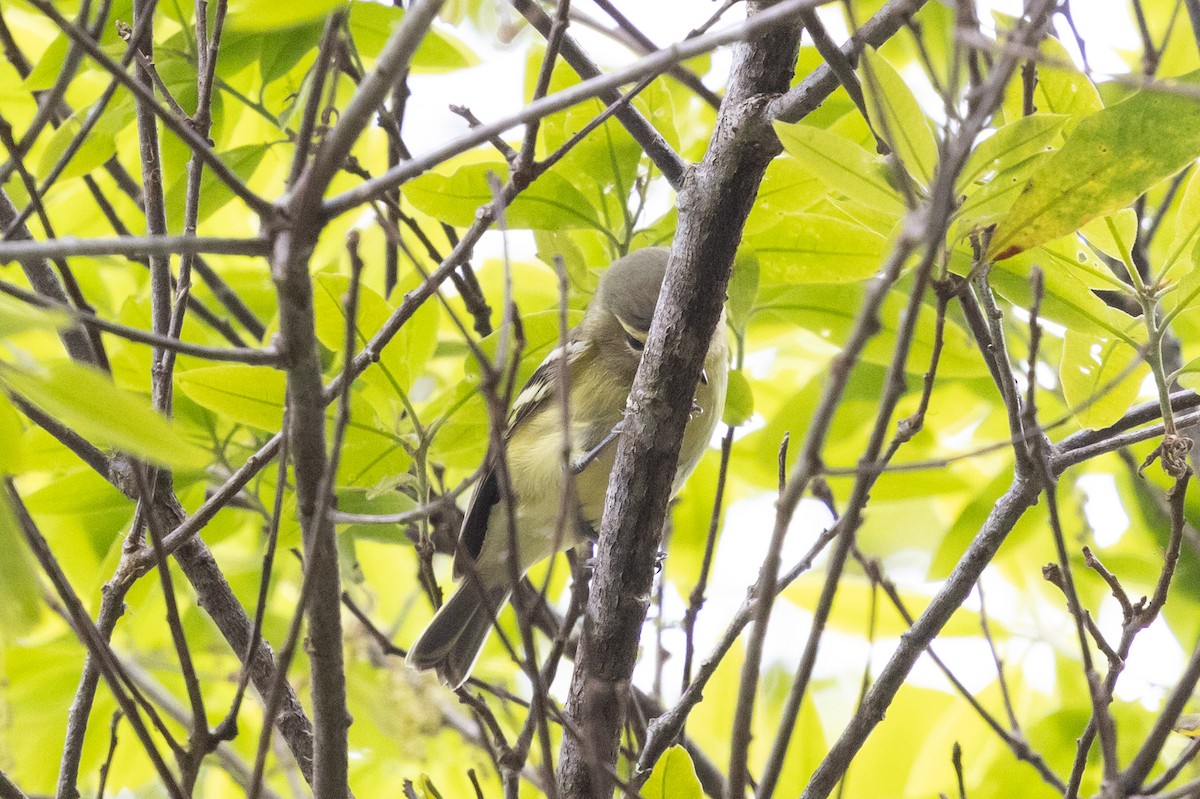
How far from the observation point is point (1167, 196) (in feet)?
9.96

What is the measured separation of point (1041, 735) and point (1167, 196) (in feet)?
4.93

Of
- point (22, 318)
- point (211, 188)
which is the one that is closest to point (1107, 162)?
point (22, 318)

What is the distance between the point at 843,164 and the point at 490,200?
3.53ft

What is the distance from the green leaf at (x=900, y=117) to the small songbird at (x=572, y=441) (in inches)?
67.6

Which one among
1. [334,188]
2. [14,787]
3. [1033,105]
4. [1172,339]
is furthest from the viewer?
[334,188]

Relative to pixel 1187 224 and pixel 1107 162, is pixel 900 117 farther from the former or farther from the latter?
pixel 1187 224

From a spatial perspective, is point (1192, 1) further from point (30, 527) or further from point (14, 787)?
point (14, 787)

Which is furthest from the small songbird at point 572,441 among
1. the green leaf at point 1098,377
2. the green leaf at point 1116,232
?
the green leaf at point 1116,232

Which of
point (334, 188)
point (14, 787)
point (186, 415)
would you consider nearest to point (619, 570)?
point (14, 787)

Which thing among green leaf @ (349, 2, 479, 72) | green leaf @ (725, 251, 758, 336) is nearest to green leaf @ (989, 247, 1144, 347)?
green leaf @ (725, 251, 758, 336)

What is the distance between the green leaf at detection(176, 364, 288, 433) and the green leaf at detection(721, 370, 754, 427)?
3.52 ft

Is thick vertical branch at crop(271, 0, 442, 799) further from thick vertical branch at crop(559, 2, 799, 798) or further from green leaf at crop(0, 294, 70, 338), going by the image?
thick vertical branch at crop(559, 2, 799, 798)

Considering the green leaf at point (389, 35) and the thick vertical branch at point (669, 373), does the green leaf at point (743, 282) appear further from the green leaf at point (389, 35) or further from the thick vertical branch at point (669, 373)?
the green leaf at point (389, 35)

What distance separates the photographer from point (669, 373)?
2.16m
